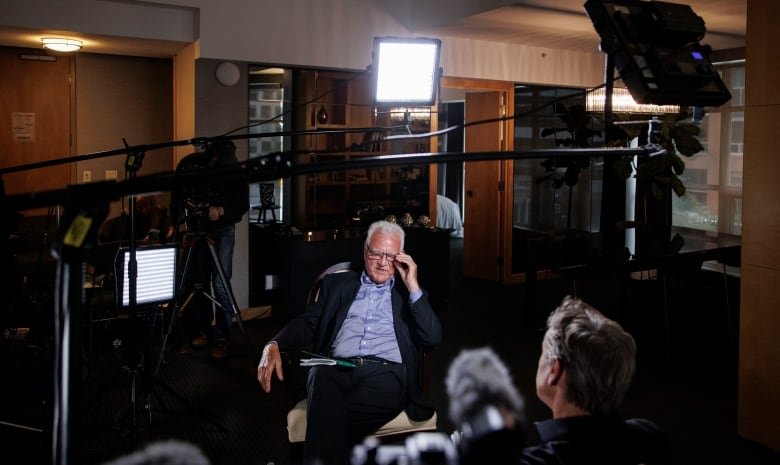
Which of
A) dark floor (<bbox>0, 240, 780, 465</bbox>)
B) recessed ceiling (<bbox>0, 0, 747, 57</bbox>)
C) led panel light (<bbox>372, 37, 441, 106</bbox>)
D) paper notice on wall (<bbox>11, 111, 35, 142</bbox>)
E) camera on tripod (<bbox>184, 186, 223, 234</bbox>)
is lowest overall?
dark floor (<bbox>0, 240, 780, 465</bbox>)

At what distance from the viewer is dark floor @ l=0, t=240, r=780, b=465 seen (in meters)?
3.87

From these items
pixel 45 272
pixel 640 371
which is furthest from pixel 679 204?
pixel 45 272

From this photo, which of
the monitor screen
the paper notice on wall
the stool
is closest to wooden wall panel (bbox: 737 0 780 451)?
the monitor screen

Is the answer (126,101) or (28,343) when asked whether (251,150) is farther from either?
(28,343)

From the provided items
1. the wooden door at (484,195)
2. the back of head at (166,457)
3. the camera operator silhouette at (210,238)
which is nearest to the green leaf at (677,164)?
the wooden door at (484,195)

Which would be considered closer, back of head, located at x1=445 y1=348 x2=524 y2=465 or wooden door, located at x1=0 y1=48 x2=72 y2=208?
back of head, located at x1=445 y1=348 x2=524 y2=465

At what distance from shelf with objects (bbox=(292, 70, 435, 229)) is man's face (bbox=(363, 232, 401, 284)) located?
122 inches

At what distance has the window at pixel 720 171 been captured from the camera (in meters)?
7.92

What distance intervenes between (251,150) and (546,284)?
12.2ft

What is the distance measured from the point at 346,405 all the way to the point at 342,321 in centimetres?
50

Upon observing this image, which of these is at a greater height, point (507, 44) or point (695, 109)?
point (507, 44)

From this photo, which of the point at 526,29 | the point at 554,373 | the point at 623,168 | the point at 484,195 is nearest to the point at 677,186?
the point at 623,168

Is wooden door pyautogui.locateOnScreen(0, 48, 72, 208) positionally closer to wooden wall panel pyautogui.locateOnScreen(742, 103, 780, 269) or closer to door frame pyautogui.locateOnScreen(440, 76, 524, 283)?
door frame pyautogui.locateOnScreen(440, 76, 524, 283)

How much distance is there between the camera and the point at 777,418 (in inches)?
154
